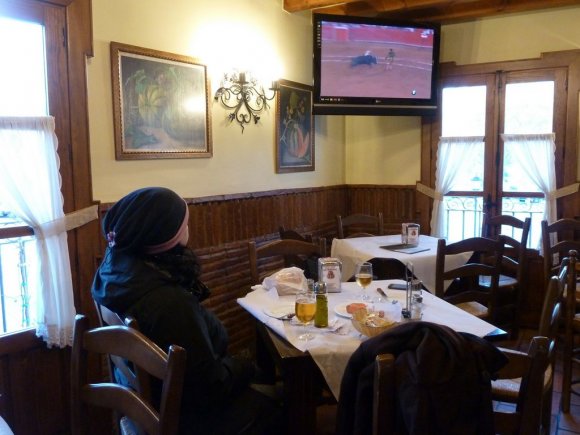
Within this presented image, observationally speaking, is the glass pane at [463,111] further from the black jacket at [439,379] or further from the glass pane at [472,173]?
the black jacket at [439,379]

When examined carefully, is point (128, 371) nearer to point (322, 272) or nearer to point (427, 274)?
point (322, 272)

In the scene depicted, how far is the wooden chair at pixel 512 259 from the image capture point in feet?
10.2

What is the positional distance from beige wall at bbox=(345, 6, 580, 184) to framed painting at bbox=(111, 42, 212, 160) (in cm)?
212

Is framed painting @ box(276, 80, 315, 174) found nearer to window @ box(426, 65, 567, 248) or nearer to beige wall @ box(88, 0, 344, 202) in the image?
beige wall @ box(88, 0, 344, 202)

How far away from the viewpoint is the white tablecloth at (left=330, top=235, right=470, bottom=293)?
3.15 m

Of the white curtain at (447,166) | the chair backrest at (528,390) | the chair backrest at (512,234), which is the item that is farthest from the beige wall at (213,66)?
the chair backrest at (528,390)

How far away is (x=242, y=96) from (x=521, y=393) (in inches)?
110

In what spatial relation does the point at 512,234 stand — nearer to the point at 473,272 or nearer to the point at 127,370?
the point at 473,272

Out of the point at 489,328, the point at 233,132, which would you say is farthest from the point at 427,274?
the point at 233,132

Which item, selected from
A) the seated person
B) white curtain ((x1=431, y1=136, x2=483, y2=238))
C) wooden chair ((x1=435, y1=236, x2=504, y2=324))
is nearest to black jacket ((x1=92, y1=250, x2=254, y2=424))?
the seated person

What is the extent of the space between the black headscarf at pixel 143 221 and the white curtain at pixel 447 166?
3.34m

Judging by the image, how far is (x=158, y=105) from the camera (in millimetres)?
2855

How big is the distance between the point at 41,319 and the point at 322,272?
133 cm

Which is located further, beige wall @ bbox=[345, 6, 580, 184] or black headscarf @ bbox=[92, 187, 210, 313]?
beige wall @ bbox=[345, 6, 580, 184]
